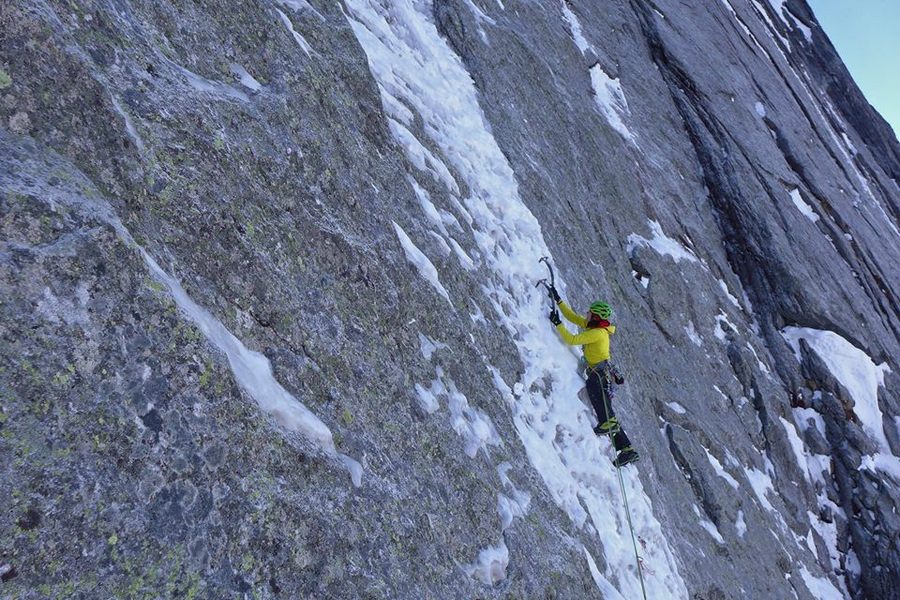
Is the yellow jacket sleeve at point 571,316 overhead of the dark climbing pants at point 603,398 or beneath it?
overhead

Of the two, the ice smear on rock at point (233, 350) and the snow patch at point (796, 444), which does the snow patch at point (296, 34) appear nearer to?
the ice smear on rock at point (233, 350)

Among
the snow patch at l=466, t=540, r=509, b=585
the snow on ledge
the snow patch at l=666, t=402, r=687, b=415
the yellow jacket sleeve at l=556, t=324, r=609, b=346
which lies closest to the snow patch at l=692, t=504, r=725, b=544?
the snow patch at l=666, t=402, r=687, b=415

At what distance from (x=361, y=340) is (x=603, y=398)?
4.07 m

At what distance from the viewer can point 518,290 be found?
8.59 meters

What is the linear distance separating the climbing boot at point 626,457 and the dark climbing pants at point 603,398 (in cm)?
12

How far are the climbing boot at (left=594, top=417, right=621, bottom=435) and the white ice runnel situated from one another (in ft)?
0.46

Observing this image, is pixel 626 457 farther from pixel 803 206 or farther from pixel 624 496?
pixel 803 206

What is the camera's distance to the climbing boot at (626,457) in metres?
7.80

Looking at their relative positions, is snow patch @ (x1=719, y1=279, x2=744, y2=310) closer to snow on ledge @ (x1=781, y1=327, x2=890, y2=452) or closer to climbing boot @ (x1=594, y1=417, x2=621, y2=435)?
snow on ledge @ (x1=781, y1=327, x2=890, y2=452)

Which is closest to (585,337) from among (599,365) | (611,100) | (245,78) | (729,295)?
(599,365)

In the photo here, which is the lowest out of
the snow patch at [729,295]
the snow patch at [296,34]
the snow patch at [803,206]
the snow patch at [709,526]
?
the snow patch at [709,526]

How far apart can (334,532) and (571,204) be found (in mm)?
8753

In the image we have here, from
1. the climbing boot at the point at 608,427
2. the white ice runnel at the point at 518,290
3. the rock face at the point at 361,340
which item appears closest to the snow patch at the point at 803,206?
the rock face at the point at 361,340

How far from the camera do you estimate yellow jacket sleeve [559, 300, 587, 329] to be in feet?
28.8
